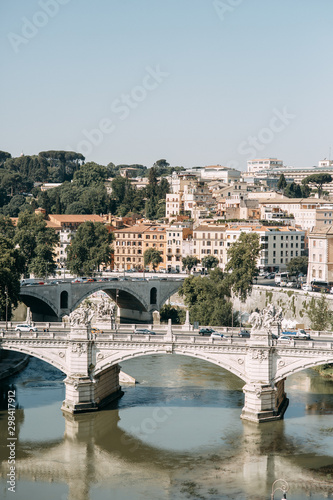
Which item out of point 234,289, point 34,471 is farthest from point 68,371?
point 234,289

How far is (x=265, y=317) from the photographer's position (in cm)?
3538

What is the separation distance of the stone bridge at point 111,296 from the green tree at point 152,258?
717 inches

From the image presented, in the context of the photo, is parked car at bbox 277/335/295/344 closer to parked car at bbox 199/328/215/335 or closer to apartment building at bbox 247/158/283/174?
parked car at bbox 199/328/215/335

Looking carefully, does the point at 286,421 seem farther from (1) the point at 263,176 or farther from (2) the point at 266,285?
(1) the point at 263,176

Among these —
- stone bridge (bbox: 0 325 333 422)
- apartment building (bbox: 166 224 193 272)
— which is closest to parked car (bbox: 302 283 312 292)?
stone bridge (bbox: 0 325 333 422)

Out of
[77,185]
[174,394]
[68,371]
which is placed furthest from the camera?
[77,185]

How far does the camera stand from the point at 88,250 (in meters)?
78.4

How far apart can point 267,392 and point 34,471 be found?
9654mm

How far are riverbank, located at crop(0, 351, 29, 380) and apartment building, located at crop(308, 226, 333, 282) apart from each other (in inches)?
1005

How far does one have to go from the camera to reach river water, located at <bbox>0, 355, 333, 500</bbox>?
94.2ft

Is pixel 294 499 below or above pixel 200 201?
below

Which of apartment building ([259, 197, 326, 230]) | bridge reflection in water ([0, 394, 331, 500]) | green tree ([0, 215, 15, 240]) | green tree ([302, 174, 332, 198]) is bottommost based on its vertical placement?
bridge reflection in water ([0, 394, 331, 500])

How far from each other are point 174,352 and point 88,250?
42880 mm

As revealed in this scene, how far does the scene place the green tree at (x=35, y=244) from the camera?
75.2m
